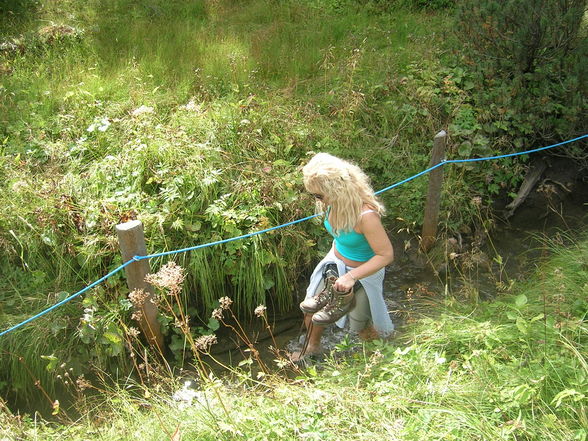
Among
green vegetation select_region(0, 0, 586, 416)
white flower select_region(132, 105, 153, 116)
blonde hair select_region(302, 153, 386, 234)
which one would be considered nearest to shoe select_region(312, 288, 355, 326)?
blonde hair select_region(302, 153, 386, 234)

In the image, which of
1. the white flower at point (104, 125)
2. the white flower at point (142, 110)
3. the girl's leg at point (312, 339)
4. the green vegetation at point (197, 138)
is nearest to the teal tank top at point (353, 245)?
the girl's leg at point (312, 339)

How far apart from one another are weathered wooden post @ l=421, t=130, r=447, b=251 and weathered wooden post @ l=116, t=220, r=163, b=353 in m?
2.66

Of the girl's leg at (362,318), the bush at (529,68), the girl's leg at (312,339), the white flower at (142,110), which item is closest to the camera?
the girl's leg at (362,318)

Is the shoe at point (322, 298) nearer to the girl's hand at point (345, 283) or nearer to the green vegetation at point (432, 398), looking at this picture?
the girl's hand at point (345, 283)

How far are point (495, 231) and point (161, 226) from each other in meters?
3.48

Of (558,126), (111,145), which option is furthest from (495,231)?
(111,145)

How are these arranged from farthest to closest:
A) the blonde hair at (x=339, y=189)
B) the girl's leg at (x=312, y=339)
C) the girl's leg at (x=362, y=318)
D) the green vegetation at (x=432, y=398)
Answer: the girl's leg at (x=312, y=339), the girl's leg at (x=362, y=318), the blonde hair at (x=339, y=189), the green vegetation at (x=432, y=398)

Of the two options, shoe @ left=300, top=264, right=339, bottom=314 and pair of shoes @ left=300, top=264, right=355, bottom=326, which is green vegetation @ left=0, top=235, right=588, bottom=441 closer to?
pair of shoes @ left=300, top=264, right=355, bottom=326

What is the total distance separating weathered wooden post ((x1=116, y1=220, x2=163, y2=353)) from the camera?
373 centimetres

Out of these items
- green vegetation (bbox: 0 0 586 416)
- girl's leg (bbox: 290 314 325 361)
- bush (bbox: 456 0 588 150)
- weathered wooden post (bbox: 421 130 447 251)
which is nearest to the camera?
girl's leg (bbox: 290 314 325 361)

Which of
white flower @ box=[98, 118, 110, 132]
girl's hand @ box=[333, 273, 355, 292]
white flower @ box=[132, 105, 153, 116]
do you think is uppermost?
white flower @ box=[132, 105, 153, 116]

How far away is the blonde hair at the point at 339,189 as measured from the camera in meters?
3.34

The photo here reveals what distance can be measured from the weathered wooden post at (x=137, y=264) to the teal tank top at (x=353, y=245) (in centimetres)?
130

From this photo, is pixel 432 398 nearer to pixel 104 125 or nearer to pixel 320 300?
pixel 320 300
